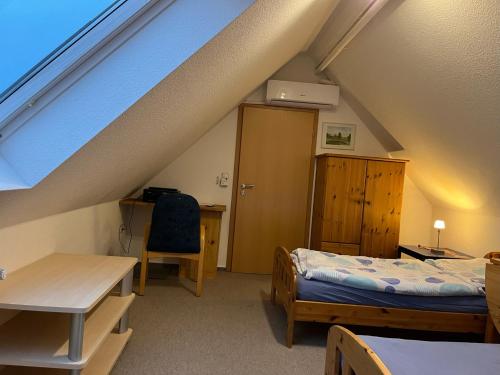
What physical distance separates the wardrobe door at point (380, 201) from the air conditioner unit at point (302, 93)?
94 cm

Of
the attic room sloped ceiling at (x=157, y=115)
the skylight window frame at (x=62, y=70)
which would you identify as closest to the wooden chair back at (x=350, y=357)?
the attic room sloped ceiling at (x=157, y=115)

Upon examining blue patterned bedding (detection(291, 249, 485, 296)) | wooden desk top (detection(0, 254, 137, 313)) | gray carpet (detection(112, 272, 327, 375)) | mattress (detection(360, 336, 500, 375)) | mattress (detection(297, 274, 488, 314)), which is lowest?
gray carpet (detection(112, 272, 327, 375))

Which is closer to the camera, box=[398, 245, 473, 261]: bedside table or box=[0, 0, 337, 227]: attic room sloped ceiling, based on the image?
box=[0, 0, 337, 227]: attic room sloped ceiling

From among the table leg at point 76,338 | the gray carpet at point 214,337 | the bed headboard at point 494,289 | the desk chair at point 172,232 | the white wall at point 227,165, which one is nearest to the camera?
the table leg at point 76,338

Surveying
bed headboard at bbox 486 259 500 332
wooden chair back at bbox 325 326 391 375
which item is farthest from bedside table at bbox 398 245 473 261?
wooden chair back at bbox 325 326 391 375

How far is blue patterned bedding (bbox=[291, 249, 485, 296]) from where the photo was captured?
265cm

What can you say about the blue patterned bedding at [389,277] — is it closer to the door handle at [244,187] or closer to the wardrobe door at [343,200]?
the wardrobe door at [343,200]

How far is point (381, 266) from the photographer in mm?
3232

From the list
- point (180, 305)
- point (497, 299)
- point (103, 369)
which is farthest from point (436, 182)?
point (103, 369)

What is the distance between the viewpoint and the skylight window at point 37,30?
1.49 meters

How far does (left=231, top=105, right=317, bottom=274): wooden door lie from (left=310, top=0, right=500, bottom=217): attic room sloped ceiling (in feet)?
2.67

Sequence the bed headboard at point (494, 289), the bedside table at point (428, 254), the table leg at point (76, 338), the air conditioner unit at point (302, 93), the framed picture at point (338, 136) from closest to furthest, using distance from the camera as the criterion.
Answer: the table leg at point (76, 338) < the bed headboard at point (494, 289) < the bedside table at point (428, 254) < the air conditioner unit at point (302, 93) < the framed picture at point (338, 136)

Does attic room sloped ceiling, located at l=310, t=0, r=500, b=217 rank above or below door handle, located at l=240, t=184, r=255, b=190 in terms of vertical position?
above

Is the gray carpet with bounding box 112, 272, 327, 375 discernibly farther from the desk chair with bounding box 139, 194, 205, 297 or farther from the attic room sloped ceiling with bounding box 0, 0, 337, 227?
the attic room sloped ceiling with bounding box 0, 0, 337, 227
